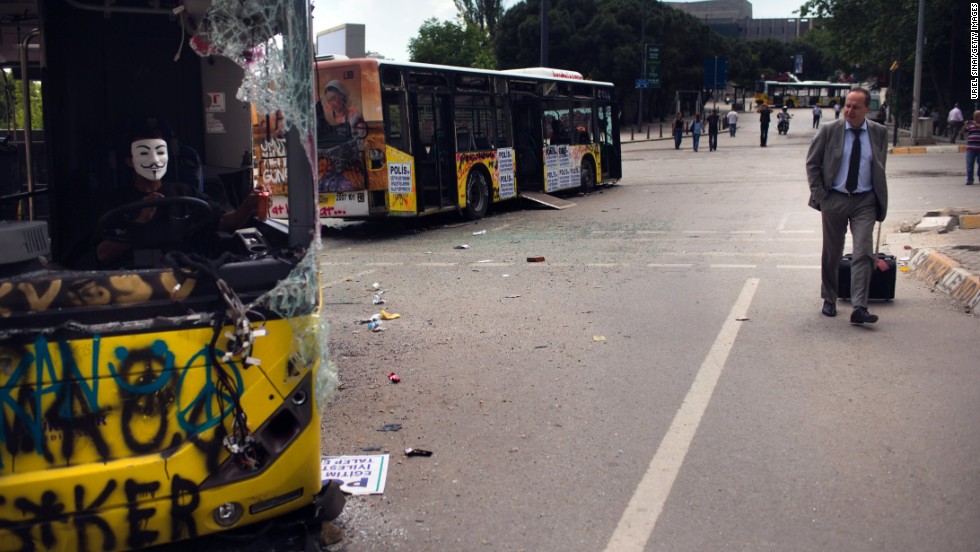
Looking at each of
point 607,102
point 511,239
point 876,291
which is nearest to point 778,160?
point 607,102

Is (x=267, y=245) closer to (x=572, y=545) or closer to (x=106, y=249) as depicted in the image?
(x=106, y=249)

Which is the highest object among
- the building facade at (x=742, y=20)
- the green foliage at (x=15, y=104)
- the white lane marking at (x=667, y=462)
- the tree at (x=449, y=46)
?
the building facade at (x=742, y=20)

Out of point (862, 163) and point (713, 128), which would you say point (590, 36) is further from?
point (862, 163)

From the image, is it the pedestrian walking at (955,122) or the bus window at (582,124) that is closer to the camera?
the bus window at (582,124)

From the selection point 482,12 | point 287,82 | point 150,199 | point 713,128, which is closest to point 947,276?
point 287,82

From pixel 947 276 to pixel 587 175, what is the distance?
14.6m

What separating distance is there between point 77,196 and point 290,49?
2.14 meters

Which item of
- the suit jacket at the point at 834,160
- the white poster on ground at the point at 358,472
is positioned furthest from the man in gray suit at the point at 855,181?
the white poster on ground at the point at 358,472

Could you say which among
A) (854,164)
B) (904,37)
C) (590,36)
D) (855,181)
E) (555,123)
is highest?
(590,36)

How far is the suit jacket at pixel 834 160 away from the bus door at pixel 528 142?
11.9 metres

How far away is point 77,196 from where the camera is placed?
5109 mm

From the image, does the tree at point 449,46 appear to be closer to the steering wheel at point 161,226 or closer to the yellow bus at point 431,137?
the yellow bus at point 431,137

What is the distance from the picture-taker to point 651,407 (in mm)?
5891

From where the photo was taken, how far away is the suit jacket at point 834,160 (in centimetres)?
795
